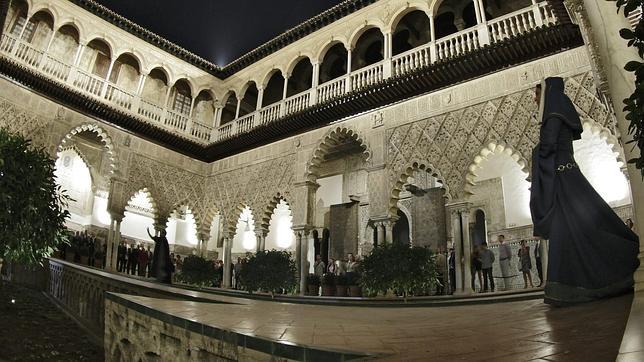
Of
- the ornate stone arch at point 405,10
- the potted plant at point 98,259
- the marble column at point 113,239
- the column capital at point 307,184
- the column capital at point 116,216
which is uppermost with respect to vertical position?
the ornate stone arch at point 405,10

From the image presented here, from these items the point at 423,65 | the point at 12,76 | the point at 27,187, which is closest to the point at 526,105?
the point at 423,65

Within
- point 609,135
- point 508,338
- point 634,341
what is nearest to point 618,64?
point 508,338

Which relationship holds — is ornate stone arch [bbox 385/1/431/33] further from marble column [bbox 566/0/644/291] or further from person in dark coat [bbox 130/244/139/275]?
person in dark coat [bbox 130/244/139/275]

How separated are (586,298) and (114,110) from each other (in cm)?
1378

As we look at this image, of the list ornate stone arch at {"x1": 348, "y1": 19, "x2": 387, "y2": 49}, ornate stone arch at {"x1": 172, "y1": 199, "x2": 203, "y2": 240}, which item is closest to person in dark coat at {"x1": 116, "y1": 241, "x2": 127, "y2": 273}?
ornate stone arch at {"x1": 172, "y1": 199, "x2": 203, "y2": 240}

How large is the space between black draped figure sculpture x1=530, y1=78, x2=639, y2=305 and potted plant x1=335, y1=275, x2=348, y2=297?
771cm

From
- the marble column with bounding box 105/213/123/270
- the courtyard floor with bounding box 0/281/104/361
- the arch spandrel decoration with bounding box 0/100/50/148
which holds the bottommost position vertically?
the courtyard floor with bounding box 0/281/104/361

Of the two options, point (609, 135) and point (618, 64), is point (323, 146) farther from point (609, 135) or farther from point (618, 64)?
point (618, 64)

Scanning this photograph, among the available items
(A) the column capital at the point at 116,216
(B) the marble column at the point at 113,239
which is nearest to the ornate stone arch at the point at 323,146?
(A) the column capital at the point at 116,216

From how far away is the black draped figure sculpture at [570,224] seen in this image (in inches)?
112

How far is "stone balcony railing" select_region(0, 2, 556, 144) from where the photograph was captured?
9.62 metres

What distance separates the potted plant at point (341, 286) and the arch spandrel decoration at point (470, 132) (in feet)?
8.96

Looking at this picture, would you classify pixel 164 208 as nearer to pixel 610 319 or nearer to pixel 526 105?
pixel 526 105

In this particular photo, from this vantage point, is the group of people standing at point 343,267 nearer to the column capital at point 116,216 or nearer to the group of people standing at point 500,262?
the group of people standing at point 500,262
